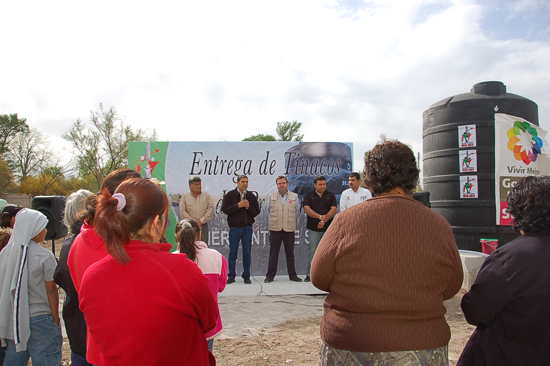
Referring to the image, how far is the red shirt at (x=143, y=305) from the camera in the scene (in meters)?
1.32

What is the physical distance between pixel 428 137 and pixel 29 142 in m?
36.5

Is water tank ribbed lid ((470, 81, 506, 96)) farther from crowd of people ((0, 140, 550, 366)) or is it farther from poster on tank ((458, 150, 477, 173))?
crowd of people ((0, 140, 550, 366))

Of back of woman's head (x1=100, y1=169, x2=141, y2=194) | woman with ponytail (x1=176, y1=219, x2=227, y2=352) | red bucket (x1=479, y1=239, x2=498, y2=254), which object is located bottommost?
red bucket (x1=479, y1=239, x2=498, y2=254)

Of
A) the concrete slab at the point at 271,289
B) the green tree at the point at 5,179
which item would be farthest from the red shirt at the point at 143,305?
the green tree at the point at 5,179

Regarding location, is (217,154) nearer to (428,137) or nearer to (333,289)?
(428,137)

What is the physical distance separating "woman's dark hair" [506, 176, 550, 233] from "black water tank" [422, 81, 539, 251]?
4630mm

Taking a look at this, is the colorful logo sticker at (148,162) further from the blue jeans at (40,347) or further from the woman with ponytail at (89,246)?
the woman with ponytail at (89,246)

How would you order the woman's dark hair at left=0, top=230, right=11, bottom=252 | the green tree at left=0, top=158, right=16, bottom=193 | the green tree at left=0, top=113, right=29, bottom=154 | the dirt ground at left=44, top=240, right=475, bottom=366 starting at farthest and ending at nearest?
the green tree at left=0, top=113, right=29, bottom=154 → the green tree at left=0, top=158, right=16, bottom=193 → the dirt ground at left=44, top=240, right=475, bottom=366 → the woman's dark hair at left=0, top=230, right=11, bottom=252

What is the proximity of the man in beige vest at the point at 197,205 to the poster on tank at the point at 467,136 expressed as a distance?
14.9 ft

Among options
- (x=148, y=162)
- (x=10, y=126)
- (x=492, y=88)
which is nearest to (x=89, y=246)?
(x=148, y=162)

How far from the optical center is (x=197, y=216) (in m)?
6.88

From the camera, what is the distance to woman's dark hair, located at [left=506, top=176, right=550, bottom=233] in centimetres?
181

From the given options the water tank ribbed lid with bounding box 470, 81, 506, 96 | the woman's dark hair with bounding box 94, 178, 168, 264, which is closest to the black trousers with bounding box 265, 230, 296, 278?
the water tank ribbed lid with bounding box 470, 81, 506, 96

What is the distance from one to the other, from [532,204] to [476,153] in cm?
477
